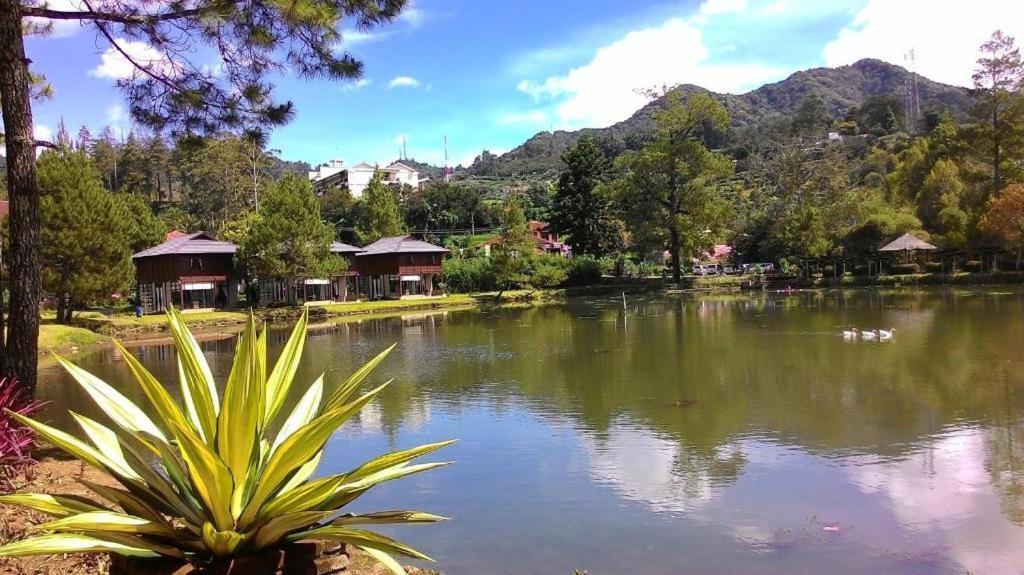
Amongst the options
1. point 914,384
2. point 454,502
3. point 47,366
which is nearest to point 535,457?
point 454,502

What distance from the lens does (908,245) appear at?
37812 millimetres

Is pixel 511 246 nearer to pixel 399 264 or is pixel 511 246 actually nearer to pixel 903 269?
pixel 399 264

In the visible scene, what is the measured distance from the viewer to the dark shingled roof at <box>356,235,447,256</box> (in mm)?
46031

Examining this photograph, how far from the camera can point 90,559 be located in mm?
3869

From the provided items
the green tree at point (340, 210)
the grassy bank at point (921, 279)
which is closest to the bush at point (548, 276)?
the grassy bank at point (921, 279)

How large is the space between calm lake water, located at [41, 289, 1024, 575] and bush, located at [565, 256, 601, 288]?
28.4m

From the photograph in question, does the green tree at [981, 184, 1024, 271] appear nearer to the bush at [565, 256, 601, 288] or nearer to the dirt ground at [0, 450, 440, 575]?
the bush at [565, 256, 601, 288]

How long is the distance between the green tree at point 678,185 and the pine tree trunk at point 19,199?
38.2 metres

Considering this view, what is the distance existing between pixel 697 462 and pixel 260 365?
19.6ft

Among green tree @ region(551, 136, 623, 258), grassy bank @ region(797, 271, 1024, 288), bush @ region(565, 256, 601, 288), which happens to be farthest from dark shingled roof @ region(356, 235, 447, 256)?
grassy bank @ region(797, 271, 1024, 288)

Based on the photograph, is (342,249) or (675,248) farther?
(342,249)

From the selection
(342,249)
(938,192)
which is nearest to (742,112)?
(938,192)

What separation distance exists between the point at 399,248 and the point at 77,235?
70.1ft

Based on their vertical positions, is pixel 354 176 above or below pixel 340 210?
above
